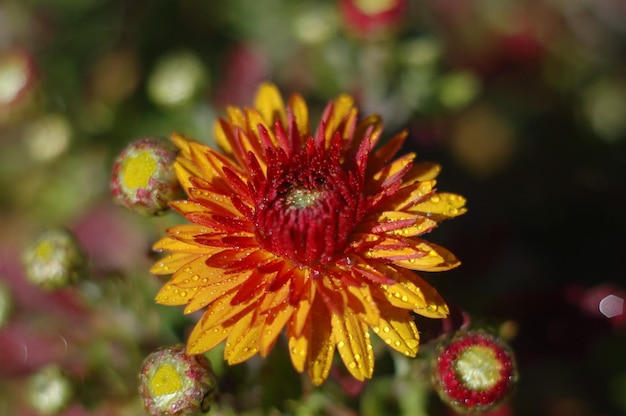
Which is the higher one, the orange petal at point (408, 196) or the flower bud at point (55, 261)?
the orange petal at point (408, 196)

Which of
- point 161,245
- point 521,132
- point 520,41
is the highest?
point 161,245

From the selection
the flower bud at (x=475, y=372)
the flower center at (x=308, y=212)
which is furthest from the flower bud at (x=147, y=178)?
the flower bud at (x=475, y=372)

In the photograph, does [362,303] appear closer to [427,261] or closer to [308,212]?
[427,261]

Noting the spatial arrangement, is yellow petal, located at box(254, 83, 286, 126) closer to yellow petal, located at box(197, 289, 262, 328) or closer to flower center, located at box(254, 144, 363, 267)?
flower center, located at box(254, 144, 363, 267)

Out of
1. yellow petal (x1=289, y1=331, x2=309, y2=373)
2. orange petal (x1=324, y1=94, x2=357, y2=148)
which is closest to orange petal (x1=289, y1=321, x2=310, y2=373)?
yellow petal (x1=289, y1=331, x2=309, y2=373)

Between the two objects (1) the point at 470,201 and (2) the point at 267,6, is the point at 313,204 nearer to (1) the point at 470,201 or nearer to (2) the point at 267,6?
(1) the point at 470,201

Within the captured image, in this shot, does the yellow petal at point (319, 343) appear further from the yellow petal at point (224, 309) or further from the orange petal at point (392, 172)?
the orange petal at point (392, 172)

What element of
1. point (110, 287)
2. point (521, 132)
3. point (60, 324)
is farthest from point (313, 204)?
Result: point (521, 132)
